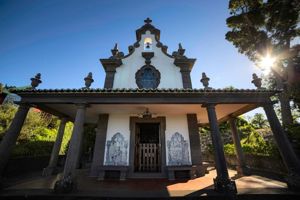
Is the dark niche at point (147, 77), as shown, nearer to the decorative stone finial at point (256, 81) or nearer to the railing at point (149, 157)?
the railing at point (149, 157)

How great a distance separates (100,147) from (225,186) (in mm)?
6126

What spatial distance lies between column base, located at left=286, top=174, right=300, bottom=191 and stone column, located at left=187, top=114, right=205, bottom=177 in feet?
11.3

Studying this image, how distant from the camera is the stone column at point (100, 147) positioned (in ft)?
24.8

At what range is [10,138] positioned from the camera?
5.41 metres

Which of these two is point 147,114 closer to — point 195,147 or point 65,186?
point 195,147

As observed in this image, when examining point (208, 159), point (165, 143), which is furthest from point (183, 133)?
point (208, 159)

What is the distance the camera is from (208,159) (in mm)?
15727

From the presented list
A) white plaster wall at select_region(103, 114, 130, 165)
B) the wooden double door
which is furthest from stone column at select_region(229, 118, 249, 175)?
white plaster wall at select_region(103, 114, 130, 165)

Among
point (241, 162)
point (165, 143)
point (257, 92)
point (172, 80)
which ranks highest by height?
point (172, 80)

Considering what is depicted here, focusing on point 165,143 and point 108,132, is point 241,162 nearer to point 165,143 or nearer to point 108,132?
point 165,143

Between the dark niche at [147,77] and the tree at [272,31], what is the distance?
912cm

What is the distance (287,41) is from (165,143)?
13.0 metres

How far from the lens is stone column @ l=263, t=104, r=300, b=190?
476 cm

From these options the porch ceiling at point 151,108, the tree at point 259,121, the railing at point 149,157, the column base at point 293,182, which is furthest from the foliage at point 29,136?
the tree at point 259,121
